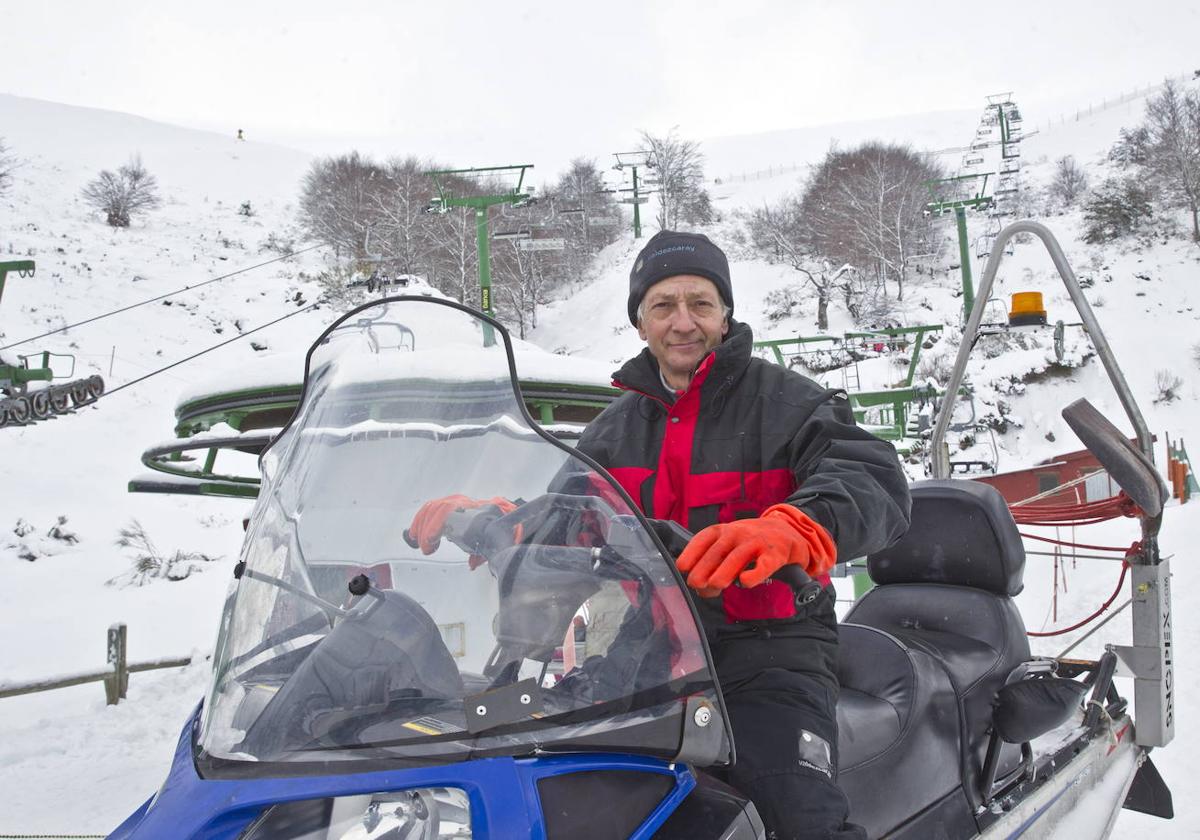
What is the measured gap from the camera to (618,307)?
38688 mm

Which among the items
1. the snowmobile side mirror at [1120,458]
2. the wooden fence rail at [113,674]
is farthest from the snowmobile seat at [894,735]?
the wooden fence rail at [113,674]

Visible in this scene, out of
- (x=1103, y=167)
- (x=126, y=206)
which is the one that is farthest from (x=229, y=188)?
(x=1103, y=167)

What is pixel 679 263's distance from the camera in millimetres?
2336

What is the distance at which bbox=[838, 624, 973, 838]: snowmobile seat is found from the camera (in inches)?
75.2

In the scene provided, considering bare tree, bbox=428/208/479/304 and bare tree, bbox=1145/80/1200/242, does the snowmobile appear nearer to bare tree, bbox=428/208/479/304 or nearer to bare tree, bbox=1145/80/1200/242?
bare tree, bbox=428/208/479/304

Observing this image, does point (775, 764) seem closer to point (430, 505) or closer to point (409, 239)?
point (430, 505)

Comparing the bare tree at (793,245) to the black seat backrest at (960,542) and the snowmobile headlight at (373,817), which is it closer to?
the black seat backrest at (960,542)

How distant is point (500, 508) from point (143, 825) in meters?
0.65

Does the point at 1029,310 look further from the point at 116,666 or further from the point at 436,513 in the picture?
the point at 116,666

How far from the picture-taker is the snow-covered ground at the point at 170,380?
6102 mm

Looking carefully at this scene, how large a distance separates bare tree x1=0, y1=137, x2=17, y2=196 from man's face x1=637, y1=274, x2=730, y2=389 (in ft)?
126

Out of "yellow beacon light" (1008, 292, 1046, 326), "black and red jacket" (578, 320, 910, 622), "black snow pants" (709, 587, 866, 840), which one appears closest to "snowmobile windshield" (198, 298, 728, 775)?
"black snow pants" (709, 587, 866, 840)

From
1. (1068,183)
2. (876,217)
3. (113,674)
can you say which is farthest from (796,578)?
(1068,183)

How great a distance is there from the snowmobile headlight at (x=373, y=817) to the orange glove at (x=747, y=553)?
1.52 feet
